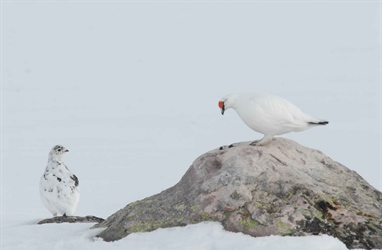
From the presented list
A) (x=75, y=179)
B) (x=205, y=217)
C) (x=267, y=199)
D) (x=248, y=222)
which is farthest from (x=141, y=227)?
(x=75, y=179)

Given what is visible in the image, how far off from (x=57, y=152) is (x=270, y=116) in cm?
534

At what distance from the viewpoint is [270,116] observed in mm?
9797

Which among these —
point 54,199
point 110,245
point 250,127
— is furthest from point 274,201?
point 54,199

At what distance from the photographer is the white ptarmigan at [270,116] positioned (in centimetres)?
981

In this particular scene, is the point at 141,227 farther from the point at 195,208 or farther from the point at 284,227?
the point at 284,227

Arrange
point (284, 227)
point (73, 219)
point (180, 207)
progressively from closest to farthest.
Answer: point (284, 227)
point (180, 207)
point (73, 219)

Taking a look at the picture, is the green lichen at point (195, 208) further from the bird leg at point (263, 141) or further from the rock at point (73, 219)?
the rock at point (73, 219)

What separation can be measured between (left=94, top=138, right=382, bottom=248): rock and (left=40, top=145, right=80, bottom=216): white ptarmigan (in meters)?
3.44

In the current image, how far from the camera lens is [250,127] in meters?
10.0

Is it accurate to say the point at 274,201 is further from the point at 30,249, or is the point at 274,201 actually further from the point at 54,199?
the point at 54,199

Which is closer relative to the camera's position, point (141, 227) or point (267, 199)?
point (267, 199)

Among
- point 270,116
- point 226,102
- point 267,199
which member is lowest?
point 267,199

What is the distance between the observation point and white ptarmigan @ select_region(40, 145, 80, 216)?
13.6 metres

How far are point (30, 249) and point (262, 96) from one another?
364 centimetres
